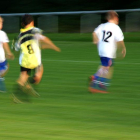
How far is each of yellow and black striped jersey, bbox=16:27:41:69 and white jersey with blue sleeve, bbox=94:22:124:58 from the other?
5.22 ft

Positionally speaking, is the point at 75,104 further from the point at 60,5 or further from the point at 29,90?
the point at 60,5

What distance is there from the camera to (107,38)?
1092cm

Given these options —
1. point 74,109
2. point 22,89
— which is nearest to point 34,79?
point 22,89

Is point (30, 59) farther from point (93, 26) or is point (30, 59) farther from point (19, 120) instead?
point (93, 26)

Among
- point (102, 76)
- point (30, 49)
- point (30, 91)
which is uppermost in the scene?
point (30, 49)

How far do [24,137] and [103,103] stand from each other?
9.94ft

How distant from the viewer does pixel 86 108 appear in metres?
9.37

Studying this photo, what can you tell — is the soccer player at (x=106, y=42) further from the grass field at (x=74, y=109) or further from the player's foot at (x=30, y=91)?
the player's foot at (x=30, y=91)

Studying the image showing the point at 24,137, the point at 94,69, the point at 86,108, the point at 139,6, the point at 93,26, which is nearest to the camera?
the point at 24,137

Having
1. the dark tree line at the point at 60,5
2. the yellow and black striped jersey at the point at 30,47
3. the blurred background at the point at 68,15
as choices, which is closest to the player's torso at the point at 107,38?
the yellow and black striped jersey at the point at 30,47

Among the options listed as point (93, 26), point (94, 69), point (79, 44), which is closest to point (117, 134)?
point (94, 69)

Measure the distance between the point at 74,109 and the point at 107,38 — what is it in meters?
2.16

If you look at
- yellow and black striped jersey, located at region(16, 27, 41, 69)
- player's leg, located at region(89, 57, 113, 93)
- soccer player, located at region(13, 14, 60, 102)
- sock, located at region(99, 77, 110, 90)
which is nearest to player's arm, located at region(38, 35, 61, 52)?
soccer player, located at region(13, 14, 60, 102)

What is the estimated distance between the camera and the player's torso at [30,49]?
9.80m
